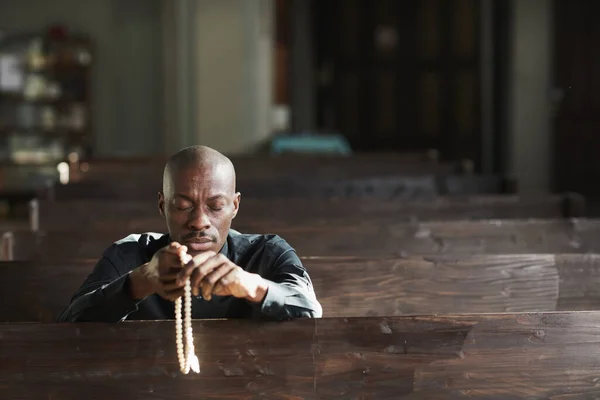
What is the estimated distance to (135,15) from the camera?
11797 mm

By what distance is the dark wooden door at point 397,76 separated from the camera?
1296 centimetres

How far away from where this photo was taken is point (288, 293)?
2129 mm

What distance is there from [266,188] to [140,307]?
348cm

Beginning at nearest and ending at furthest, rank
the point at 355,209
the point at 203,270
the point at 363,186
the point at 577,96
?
the point at 203,270 < the point at 355,209 < the point at 363,186 < the point at 577,96

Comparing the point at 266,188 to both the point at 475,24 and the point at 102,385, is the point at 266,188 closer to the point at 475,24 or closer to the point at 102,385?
the point at 102,385

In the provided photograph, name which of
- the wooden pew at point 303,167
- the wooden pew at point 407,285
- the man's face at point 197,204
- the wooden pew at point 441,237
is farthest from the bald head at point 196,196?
the wooden pew at point 303,167

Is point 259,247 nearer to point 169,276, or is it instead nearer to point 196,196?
point 196,196

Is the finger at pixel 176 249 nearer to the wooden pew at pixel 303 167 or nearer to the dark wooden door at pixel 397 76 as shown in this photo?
the wooden pew at pixel 303 167

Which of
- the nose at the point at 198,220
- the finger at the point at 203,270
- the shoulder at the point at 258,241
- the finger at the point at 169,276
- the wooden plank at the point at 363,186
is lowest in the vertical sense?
the wooden plank at the point at 363,186

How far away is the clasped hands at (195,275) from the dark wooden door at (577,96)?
9832 millimetres

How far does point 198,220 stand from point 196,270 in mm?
214

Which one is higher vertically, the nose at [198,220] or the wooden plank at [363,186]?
the nose at [198,220]

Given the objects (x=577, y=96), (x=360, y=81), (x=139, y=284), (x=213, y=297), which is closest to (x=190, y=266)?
(x=139, y=284)

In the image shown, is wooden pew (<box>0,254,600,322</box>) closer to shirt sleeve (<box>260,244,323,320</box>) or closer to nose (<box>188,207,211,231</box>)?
shirt sleeve (<box>260,244,323,320</box>)
